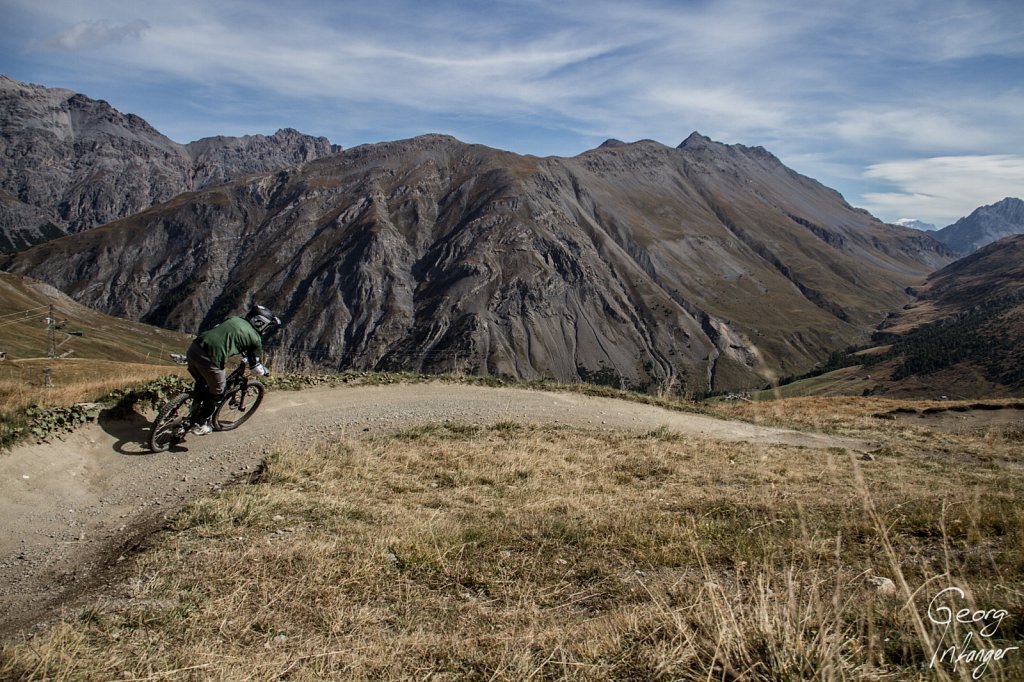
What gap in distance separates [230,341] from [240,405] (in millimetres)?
2722

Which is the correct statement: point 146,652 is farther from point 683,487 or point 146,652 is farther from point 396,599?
point 683,487

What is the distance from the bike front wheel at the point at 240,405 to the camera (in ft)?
42.6

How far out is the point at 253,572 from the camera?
601 centimetres

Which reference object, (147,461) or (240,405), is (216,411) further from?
(147,461)

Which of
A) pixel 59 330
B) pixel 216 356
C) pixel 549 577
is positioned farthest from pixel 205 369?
pixel 59 330

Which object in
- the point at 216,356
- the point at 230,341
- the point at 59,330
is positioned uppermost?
the point at 230,341

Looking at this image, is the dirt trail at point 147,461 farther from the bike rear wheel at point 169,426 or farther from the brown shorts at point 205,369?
the brown shorts at point 205,369

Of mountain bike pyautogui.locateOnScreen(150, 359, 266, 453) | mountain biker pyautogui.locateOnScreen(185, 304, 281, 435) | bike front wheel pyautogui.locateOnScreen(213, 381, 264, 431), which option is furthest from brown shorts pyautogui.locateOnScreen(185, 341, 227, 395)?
bike front wheel pyautogui.locateOnScreen(213, 381, 264, 431)

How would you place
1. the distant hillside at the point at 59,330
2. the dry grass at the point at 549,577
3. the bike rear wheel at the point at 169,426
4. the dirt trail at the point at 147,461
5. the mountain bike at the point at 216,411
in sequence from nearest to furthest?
the dry grass at the point at 549,577 → the dirt trail at the point at 147,461 → the bike rear wheel at the point at 169,426 → the mountain bike at the point at 216,411 → the distant hillside at the point at 59,330

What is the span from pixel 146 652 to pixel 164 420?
7886 millimetres

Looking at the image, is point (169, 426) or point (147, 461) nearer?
point (147, 461)

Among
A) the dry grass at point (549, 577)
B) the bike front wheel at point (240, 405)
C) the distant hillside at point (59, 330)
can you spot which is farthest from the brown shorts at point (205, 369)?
the distant hillside at point (59, 330)

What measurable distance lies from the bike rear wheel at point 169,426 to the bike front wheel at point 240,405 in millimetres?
1211

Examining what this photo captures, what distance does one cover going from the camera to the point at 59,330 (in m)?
87.7
